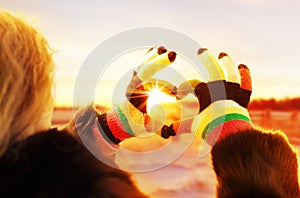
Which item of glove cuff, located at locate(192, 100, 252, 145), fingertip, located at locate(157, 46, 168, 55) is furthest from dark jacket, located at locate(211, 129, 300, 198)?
fingertip, located at locate(157, 46, 168, 55)

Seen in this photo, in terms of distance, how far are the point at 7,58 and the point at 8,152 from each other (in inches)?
6.3

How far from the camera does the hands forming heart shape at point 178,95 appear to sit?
4.16ft

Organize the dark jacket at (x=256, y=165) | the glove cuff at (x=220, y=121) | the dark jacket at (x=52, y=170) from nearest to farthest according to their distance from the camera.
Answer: the dark jacket at (x=52, y=170) < the dark jacket at (x=256, y=165) < the glove cuff at (x=220, y=121)

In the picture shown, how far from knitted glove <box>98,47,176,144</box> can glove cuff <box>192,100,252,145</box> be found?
0.11 meters

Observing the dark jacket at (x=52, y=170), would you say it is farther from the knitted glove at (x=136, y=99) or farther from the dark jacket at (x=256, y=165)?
the knitted glove at (x=136, y=99)

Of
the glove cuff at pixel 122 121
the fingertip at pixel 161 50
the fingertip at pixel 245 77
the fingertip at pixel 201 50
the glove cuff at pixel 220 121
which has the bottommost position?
the glove cuff at pixel 122 121

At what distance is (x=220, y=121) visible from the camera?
1.22 m

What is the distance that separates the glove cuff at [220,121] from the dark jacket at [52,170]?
36 centimetres

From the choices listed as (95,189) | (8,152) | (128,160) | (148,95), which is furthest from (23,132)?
(148,95)

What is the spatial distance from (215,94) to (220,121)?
86 mm

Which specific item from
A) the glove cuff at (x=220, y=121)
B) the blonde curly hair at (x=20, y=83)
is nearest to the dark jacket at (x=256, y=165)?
the glove cuff at (x=220, y=121)

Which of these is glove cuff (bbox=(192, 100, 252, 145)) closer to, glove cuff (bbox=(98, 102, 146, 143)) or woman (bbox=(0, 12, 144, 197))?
glove cuff (bbox=(98, 102, 146, 143))

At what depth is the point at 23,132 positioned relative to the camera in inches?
34.6

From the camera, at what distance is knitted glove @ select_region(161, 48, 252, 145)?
4.11ft
